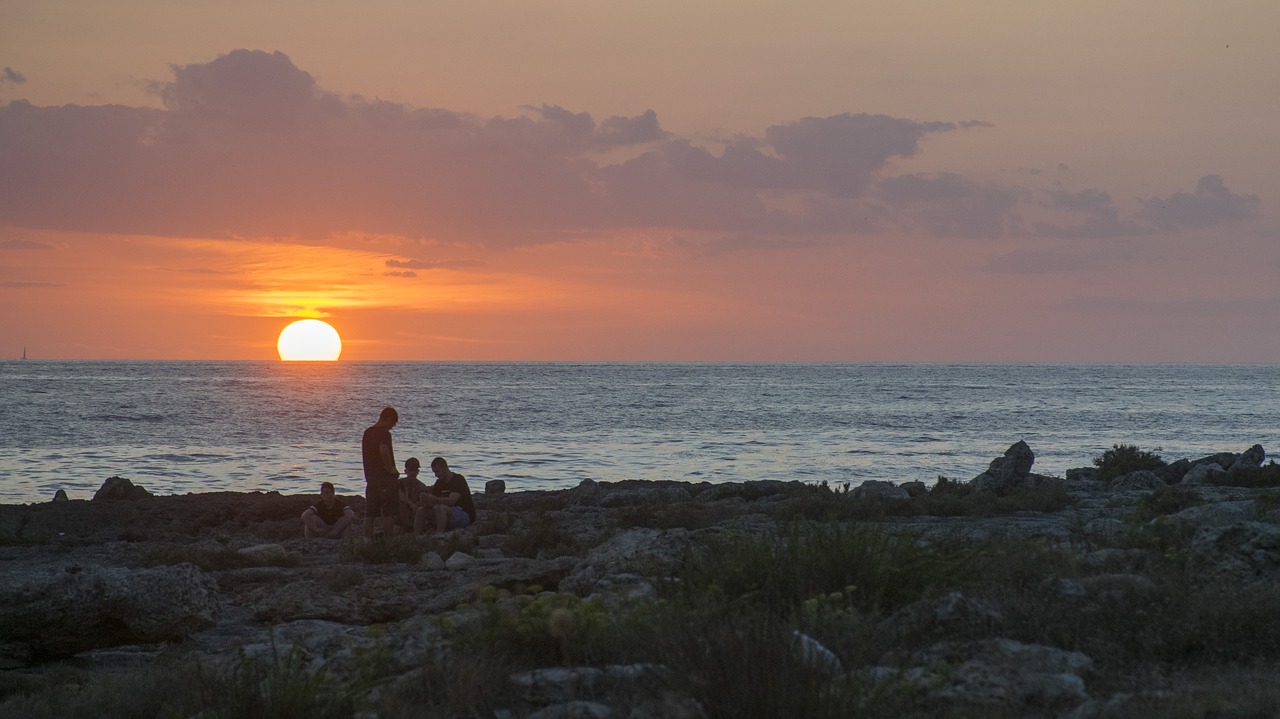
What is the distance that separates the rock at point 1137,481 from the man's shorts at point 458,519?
40.6ft

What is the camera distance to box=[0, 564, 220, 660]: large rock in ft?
28.2

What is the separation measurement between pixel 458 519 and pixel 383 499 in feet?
4.56

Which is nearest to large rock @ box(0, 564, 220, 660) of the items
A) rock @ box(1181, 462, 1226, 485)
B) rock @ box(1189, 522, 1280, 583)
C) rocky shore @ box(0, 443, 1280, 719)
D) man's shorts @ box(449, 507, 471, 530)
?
rocky shore @ box(0, 443, 1280, 719)

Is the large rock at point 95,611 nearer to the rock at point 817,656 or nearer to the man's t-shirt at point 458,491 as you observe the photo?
the rock at point 817,656

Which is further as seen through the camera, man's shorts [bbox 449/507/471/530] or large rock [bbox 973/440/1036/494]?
large rock [bbox 973/440/1036/494]

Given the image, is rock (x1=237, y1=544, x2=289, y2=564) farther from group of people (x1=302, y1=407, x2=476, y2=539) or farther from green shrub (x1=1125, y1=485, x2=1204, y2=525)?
green shrub (x1=1125, y1=485, x2=1204, y2=525)

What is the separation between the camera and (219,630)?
9.10 meters

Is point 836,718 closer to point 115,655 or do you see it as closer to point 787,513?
point 115,655

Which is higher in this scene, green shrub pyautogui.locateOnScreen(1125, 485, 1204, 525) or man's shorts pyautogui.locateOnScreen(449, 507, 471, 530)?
green shrub pyautogui.locateOnScreen(1125, 485, 1204, 525)

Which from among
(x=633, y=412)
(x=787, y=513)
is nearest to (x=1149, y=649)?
(x=787, y=513)

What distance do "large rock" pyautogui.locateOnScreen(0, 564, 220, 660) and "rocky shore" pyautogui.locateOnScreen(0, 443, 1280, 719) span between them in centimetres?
2

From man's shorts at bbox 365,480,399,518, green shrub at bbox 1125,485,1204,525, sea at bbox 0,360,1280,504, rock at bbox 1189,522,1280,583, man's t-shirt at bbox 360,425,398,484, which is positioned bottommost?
sea at bbox 0,360,1280,504

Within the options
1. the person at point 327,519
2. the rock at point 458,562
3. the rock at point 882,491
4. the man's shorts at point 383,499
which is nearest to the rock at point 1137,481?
the rock at point 882,491

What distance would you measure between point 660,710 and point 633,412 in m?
56.1
